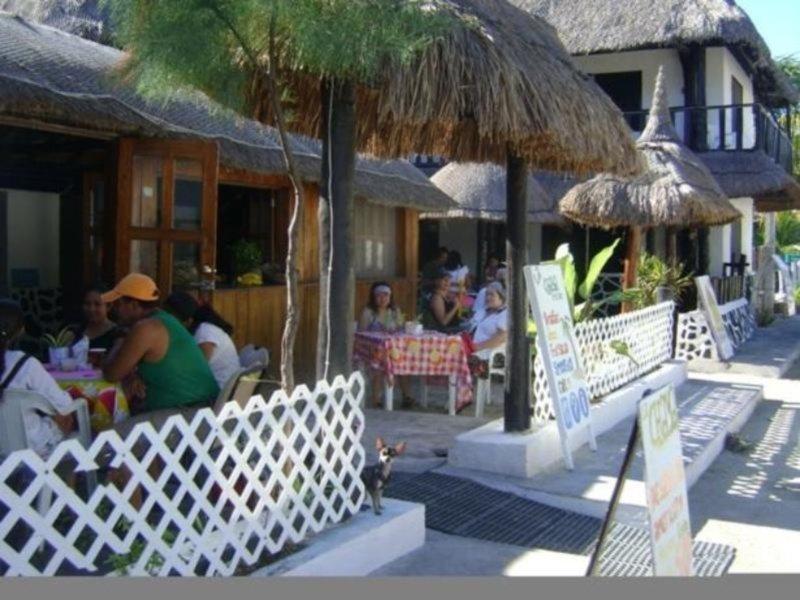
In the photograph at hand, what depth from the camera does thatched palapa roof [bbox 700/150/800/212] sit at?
57.2 ft

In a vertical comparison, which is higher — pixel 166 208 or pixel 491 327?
pixel 166 208

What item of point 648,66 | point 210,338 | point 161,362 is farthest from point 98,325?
point 648,66

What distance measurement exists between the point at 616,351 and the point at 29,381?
6.12 meters

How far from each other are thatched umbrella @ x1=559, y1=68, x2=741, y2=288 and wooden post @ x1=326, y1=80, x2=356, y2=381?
27.9 feet

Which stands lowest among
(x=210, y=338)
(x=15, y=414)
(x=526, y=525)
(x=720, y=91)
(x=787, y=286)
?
(x=526, y=525)

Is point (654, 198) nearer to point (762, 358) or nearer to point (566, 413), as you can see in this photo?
point (762, 358)

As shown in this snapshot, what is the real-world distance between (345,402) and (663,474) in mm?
1738

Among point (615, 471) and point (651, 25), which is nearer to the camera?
point (615, 471)

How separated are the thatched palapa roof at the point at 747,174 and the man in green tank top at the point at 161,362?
1421 cm

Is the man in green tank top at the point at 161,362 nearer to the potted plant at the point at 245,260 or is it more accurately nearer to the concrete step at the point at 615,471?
the concrete step at the point at 615,471

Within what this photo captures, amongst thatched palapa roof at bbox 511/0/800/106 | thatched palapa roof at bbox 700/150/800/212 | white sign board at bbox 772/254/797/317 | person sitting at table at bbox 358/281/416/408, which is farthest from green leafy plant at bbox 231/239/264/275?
white sign board at bbox 772/254/797/317

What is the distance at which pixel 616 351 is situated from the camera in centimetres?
928

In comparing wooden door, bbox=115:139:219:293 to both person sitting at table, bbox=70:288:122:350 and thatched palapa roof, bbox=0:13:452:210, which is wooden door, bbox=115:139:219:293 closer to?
thatched palapa roof, bbox=0:13:452:210

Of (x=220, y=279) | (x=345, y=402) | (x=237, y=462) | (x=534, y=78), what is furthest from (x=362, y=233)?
(x=237, y=462)
